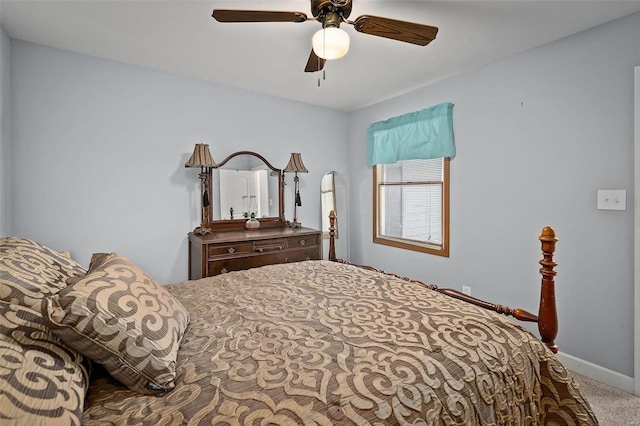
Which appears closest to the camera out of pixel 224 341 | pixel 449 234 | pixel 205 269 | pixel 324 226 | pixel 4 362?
pixel 4 362

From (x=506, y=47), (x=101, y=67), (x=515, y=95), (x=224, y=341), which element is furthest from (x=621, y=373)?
(x=101, y=67)

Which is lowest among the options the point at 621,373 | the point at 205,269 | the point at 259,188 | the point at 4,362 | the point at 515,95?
the point at 621,373

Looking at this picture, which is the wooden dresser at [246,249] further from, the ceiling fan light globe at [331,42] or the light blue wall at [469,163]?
the ceiling fan light globe at [331,42]

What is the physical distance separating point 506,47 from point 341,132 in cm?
221

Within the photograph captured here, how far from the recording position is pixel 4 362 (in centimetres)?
70

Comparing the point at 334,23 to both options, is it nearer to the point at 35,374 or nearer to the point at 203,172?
the point at 35,374

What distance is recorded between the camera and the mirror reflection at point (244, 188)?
343 centimetres

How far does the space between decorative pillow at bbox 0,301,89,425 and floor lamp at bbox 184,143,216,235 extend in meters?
2.37

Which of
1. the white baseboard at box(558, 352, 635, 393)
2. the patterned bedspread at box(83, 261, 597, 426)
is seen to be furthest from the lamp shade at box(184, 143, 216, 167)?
the white baseboard at box(558, 352, 635, 393)

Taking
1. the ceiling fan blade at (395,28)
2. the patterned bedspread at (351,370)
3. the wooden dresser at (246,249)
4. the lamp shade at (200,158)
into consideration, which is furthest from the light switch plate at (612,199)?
the lamp shade at (200,158)

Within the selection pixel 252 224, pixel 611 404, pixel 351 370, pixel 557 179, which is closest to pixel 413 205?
pixel 557 179

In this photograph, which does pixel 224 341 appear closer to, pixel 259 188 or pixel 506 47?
pixel 259 188

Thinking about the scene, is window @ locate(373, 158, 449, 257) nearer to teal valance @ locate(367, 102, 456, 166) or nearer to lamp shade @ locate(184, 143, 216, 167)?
teal valance @ locate(367, 102, 456, 166)

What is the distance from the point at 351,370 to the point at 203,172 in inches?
110
